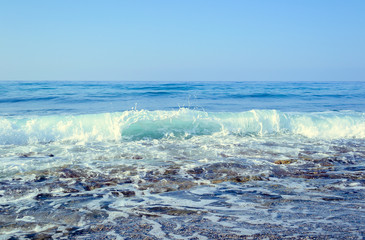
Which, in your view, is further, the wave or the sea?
the wave

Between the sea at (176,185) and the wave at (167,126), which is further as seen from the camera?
the wave at (167,126)

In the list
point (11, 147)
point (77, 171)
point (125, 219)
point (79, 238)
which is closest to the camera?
point (79, 238)

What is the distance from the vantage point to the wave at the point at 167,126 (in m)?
8.66

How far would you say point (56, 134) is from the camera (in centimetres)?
878

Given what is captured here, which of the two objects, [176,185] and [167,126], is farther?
[167,126]

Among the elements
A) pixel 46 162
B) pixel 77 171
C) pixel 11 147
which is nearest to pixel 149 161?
pixel 77 171

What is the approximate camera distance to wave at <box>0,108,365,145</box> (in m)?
8.66

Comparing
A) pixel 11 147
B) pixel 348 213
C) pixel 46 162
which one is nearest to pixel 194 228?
pixel 348 213

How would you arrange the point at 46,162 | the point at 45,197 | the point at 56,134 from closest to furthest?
the point at 45,197 < the point at 46,162 < the point at 56,134

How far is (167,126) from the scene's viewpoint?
9.95 m

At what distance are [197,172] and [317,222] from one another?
2.24m

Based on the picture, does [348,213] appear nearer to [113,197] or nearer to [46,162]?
[113,197]

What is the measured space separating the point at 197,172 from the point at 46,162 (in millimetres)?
2665

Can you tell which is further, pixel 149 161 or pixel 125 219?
pixel 149 161
